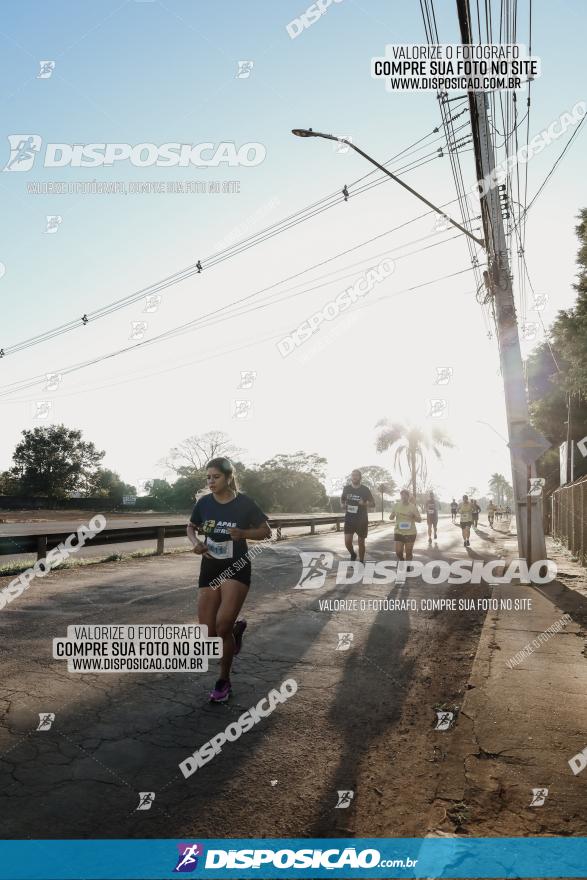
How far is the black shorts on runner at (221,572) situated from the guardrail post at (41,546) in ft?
26.5

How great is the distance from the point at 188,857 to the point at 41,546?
10.2m

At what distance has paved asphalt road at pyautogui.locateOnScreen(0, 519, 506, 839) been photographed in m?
2.77

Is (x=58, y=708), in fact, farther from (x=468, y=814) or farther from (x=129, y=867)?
(x=468, y=814)

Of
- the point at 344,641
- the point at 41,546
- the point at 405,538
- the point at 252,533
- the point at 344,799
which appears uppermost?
the point at 252,533

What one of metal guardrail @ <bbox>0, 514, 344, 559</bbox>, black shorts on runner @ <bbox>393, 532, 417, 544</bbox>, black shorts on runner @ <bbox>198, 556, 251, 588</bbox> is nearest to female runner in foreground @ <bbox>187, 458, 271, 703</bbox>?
black shorts on runner @ <bbox>198, 556, 251, 588</bbox>

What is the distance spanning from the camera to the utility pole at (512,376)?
10680mm

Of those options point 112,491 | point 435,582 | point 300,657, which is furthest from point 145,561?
point 112,491

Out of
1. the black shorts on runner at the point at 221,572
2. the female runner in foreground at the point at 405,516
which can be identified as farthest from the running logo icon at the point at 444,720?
the female runner in foreground at the point at 405,516

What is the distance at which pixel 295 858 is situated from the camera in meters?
2.49

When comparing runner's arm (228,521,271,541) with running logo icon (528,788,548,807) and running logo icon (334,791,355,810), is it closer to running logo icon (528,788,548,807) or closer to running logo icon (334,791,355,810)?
running logo icon (334,791,355,810)

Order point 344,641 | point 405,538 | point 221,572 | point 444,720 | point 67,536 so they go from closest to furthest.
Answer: point 444,720
point 221,572
point 344,641
point 67,536
point 405,538

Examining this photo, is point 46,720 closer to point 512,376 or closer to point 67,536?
point 67,536

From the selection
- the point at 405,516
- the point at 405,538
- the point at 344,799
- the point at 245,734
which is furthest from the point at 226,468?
the point at 405,538

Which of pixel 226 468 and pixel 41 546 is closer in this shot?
pixel 226 468
